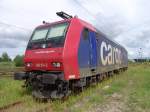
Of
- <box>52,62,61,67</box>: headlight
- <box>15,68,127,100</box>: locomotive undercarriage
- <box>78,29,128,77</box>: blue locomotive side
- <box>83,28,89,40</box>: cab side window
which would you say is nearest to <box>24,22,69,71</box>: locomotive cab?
<box>52,62,61,67</box>: headlight

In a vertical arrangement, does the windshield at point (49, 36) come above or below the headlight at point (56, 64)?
above

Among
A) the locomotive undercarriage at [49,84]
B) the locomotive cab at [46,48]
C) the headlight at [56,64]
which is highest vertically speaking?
the locomotive cab at [46,48]

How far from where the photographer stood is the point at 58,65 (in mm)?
9102

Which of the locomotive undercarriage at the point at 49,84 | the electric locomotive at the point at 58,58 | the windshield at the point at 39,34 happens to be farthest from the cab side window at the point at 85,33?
the locomotive undercarriage at the point at 49,84

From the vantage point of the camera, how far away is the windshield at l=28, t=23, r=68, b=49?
9570mm

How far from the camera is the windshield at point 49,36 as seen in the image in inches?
377

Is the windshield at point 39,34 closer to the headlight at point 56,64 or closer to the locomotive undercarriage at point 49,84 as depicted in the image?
the locomotive undercarriage at point 49,84

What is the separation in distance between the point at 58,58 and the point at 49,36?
1403mm

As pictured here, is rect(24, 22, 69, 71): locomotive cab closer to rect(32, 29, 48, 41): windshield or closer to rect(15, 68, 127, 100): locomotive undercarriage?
rect(32, 29, 48, 41): windshield

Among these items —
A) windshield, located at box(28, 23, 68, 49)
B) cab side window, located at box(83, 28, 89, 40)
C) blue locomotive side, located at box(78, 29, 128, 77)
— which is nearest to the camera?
windshield, located at box(28, 23, 68, 49)

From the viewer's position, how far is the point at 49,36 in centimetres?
1012

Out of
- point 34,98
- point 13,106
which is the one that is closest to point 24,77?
point 34,98

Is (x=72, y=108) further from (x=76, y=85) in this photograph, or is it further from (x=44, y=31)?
(x=44, y=31)

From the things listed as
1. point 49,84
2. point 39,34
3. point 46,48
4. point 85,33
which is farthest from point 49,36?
point 49,84
